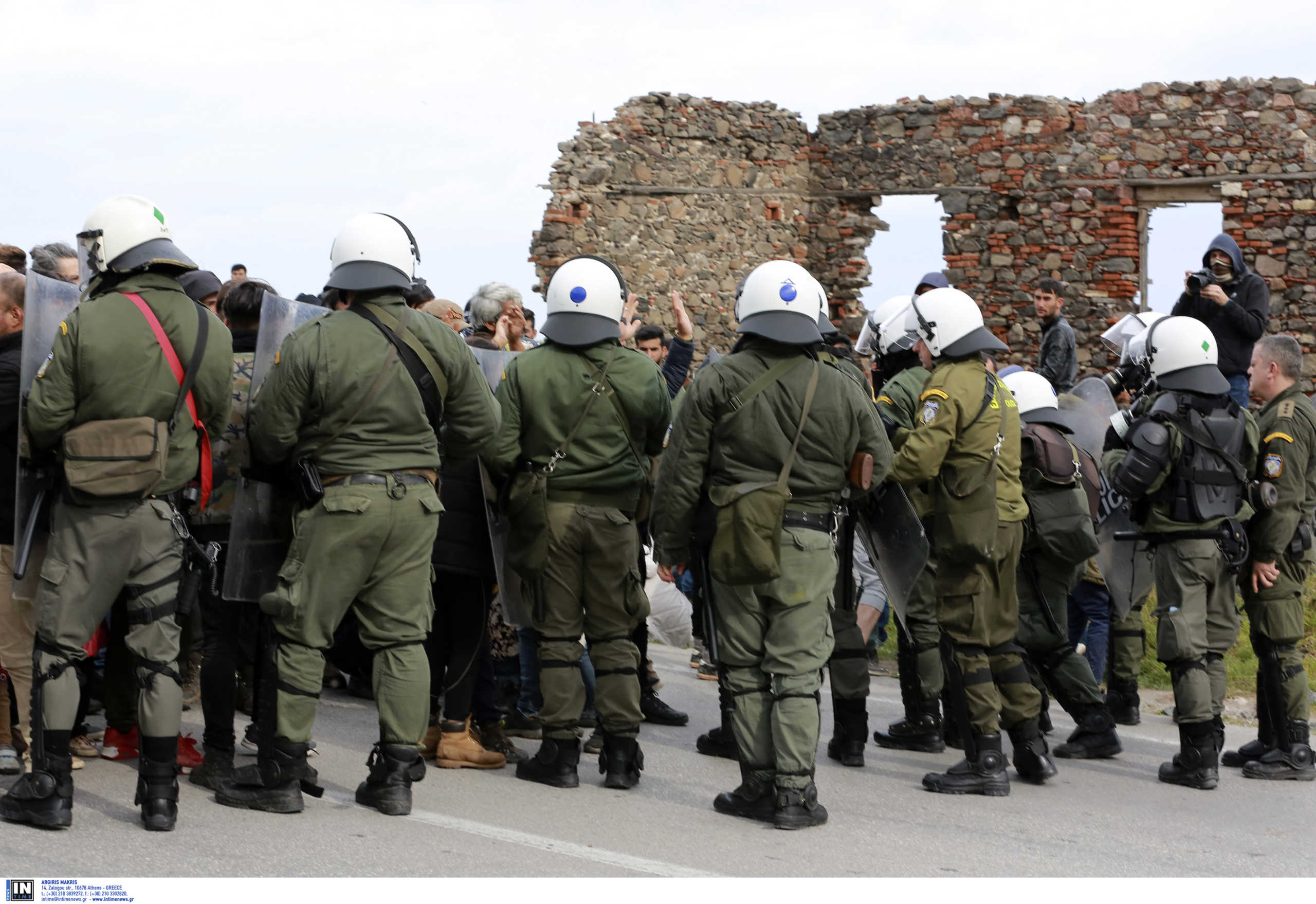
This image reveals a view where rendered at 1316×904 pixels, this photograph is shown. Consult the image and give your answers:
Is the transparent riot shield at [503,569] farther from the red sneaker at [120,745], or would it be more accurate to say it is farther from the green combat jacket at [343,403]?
the red sneaker at [120,745]

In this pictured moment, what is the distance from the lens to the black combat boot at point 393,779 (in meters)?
5.14

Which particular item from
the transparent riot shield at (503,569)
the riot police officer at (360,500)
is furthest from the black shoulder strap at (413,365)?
the transparent riot shield at (503,569)

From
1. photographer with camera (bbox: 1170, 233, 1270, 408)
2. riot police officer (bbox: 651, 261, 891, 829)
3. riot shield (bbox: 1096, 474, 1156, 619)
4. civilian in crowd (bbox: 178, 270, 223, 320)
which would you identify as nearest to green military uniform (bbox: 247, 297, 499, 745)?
riot police officer (bbox: 651, 261, 891, 829)

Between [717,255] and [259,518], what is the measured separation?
515 inches

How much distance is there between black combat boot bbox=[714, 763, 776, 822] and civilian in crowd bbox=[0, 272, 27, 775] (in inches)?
→ 103

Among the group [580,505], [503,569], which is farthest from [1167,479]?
[503,569]

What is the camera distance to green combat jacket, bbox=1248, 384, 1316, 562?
6645 millimetres

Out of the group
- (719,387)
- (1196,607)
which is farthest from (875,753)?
(719,387)

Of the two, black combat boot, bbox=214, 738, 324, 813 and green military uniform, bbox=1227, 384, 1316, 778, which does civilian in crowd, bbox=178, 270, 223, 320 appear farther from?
green military uniform, bbox=1227, 384, 1316, 778

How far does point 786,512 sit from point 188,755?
260cm

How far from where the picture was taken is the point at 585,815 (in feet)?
17.4

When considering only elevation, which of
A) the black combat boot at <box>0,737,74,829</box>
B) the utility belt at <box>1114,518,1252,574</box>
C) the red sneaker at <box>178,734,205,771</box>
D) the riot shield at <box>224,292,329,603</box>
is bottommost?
the red sneaker at <box>178,734,205,771</box>

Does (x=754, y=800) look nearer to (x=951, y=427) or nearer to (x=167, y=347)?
(x=951, y=427)

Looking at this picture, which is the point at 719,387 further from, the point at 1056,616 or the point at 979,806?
the point at 1056,616
